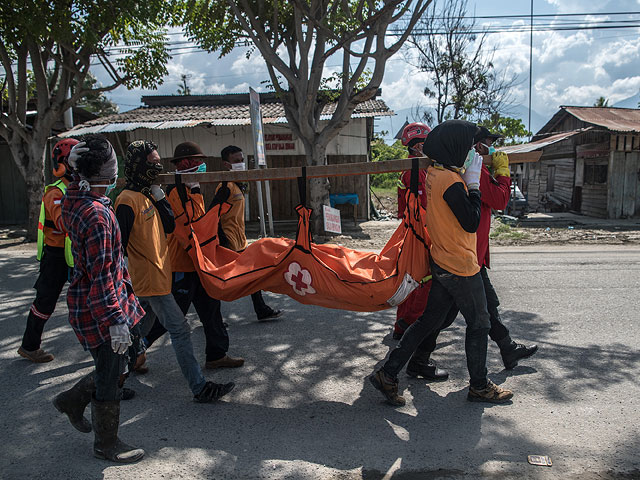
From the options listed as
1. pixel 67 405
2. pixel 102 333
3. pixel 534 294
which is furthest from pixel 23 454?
pixel 534 294

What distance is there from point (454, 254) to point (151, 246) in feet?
6.52

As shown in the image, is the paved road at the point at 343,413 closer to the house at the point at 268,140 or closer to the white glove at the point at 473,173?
the white glove at the point at 473,173

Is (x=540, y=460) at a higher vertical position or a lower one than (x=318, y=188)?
lower

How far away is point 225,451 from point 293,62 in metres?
9.57

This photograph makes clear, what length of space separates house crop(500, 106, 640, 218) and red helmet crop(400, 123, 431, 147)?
10.7m

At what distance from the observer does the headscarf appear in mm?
3422

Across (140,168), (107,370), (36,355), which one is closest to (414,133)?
(140,168)

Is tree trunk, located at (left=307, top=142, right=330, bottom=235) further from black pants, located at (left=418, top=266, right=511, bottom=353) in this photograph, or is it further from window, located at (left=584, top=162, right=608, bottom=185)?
window, located at (left=584, top=162, right=608, bottom=185)

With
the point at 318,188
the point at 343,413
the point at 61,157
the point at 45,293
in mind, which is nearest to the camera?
the point at 343,413

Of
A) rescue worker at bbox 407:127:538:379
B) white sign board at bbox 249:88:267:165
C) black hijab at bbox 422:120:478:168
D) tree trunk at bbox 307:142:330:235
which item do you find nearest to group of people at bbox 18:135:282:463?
rescue worker at bbox 407:127:538:379

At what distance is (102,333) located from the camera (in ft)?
8.89

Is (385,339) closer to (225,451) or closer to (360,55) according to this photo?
(225,451)

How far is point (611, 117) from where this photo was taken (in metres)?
18.3

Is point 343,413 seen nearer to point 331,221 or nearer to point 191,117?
point 331,221
